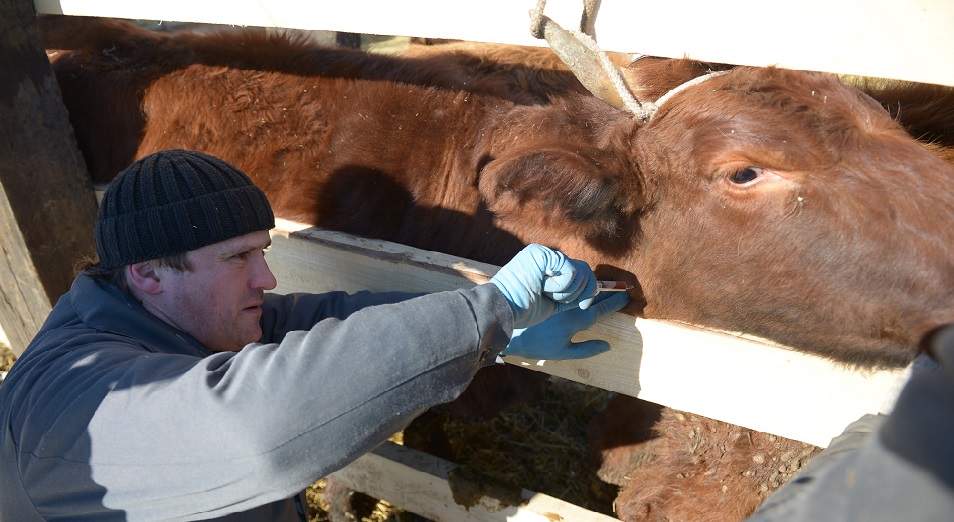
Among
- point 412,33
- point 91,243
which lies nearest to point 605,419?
point 412,33

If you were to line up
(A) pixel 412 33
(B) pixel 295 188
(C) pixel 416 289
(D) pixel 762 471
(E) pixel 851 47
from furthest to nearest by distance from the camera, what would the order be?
(B) pixel 295 188 → (D) pixel 762 471 → (C) pixel 416 289 → (A) pixel 412 33 → (E) pixel 851 47

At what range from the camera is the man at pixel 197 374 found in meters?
1.39

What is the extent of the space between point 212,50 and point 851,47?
9.23 ft

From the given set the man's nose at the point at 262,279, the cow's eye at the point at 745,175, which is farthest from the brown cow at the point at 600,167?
the man's nose at the point at 262,279

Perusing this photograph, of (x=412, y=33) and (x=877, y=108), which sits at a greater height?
(x=412, y=33)

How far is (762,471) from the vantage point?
2.64 meters

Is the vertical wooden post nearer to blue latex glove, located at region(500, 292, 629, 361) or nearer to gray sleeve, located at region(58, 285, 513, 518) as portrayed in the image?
gray sleeve, located at region(58, 285, 513, 518)

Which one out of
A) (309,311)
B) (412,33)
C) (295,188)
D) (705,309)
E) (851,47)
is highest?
(412,33)

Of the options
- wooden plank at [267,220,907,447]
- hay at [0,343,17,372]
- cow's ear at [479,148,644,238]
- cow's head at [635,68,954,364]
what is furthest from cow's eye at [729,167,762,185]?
hay at [0,343,17,372]

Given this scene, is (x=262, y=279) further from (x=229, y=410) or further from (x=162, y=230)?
(x=229, y=410)

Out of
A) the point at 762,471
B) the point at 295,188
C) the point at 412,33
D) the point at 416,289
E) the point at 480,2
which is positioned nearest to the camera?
the point at 480,2

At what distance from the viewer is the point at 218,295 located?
2.07 meters

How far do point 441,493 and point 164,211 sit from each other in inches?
70.7

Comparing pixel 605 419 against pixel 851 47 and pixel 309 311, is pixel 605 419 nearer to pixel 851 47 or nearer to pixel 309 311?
pixel 309 311
